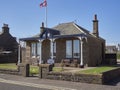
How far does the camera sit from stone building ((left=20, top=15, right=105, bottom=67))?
1049 inches

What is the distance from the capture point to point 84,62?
26594 millimetres

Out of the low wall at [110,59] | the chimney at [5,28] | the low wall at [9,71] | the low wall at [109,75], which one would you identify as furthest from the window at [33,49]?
the low wall at [109,75]

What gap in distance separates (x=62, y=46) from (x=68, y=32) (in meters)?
2.03

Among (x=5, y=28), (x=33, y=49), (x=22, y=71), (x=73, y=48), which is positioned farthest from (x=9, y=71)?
(x=5, y=28)

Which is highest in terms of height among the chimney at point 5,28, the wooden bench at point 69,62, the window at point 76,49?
the chimney at point 5,28

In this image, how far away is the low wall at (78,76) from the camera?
1455 cm

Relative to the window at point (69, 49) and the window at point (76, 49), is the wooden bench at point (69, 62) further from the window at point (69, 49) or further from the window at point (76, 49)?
the window at point (69, 49)

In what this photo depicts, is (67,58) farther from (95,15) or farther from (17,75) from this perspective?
(17,75)

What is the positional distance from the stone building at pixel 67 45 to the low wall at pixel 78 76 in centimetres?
871

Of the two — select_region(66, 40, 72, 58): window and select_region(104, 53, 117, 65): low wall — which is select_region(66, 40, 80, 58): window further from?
select_region(104, 53, 117, 65): low wall

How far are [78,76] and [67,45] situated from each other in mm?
13222

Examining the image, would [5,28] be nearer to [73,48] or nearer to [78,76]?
[73,48]

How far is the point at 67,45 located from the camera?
2833cm

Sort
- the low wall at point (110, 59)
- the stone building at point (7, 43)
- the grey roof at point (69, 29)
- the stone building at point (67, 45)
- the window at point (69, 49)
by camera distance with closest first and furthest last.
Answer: the stone building at point (67, 45) < the grey roof at point (69, 29) < the window at point (69, 49) < the low wall at point (110, 59) < the stone building at point (7, 43)
